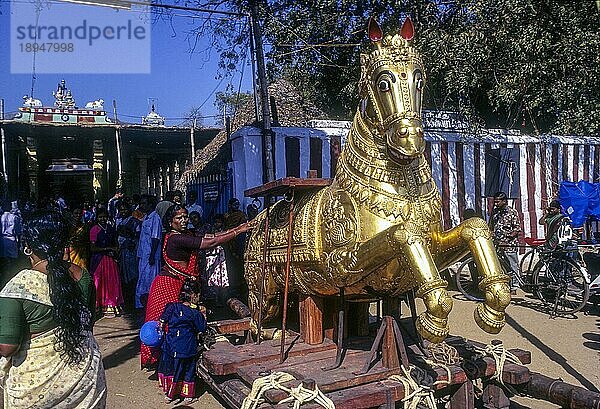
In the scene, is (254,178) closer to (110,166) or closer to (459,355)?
(459,355)

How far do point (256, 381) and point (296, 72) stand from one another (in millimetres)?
8466

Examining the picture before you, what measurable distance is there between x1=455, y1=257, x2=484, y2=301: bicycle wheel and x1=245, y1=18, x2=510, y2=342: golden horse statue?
4.89 meters

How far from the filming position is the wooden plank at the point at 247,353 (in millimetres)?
3625

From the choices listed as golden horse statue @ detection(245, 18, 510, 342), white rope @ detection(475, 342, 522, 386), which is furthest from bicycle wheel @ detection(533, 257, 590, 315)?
golden horse statue @ detection(245, 18, 510, 342)

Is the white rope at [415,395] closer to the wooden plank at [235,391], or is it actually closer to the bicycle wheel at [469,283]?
the wooden plank at [235,391]

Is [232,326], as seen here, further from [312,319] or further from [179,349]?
[312,319]

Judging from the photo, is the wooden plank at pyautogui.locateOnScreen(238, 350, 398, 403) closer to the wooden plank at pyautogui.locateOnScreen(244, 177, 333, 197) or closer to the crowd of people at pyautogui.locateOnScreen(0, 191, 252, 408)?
the crowd of people at pyautogui.locateOnScreen(0, 191, 252, 408)

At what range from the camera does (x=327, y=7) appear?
9.29 meters

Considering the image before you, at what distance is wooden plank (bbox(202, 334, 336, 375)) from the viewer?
3.62 m


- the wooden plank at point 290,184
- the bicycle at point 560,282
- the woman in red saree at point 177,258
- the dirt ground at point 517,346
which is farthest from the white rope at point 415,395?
the bicycle at point 560,282

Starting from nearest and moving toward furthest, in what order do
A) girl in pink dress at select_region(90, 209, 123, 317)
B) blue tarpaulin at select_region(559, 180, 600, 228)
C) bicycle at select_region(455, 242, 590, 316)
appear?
bicycle at select_region(455, 242, 590, 316) → girl in pink dress at select_region(90, 209, 123, 317) → blue tarpaulin at select_region(559, 180, 600, 228)

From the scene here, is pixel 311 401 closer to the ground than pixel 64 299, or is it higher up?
closer to the ground

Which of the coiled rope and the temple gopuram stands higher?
the temple gopuram

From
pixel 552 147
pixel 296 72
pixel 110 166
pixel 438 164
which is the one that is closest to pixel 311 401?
pixel 438 164
